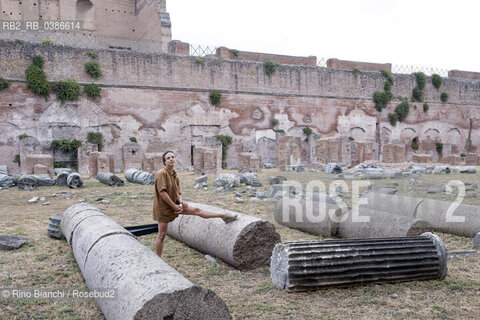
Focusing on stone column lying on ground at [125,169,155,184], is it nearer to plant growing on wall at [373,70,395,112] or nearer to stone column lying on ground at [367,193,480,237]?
stone column lying on ground at [367,193,480,237]

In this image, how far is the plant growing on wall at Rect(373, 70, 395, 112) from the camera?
2458 centimetres

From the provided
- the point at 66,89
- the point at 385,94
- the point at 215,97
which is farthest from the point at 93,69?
the point at 385,94

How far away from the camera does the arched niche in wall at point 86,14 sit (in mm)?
28266

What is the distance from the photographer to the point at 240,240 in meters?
4.38

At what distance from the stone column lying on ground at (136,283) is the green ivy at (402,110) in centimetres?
2412

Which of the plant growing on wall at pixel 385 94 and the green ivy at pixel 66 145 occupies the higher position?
the plant growing on wall at pixel 385 94

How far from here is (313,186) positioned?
11250mm

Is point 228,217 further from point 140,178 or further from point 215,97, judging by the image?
point 215,97

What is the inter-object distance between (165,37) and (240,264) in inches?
860

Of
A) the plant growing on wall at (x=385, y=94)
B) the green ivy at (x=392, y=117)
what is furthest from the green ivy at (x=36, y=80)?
the green ivy at (x=392, y=117)

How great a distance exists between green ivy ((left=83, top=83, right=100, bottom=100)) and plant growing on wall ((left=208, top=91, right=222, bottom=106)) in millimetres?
5665

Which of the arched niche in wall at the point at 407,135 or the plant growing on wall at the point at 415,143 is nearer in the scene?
the arched niche in wall at the point at 407,135

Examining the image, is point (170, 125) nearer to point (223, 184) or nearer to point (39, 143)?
point (39, 143)

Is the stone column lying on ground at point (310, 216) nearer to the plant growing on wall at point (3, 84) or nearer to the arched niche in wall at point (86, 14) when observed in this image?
the plant growing on wall at point (3, 84)
